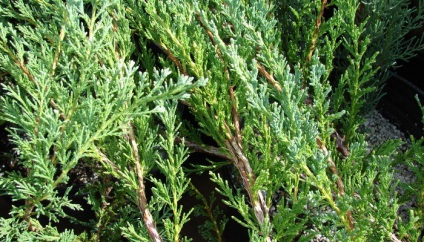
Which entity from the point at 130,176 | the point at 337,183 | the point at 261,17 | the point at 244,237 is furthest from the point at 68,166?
the point at 244,237

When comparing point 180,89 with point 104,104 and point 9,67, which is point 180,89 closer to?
point 104,104

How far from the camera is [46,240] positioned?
1.24m

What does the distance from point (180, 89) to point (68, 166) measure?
12.0 inches

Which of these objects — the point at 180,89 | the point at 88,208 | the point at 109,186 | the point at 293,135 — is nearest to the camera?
the point at 180,89

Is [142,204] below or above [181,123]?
below

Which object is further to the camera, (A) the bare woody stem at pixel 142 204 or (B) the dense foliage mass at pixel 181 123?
(A) the bare woody stem at pixel 142 204

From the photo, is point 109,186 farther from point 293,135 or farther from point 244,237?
point 293,135

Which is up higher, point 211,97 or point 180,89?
point 180,89

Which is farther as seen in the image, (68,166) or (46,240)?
(46,240)

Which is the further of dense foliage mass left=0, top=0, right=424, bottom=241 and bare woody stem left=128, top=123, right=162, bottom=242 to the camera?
bare woody stem left=128, top=123, right=162, bottom=242

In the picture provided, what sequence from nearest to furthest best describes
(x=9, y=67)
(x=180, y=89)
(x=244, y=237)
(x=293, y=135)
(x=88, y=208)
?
(x=180, y=89) → (x=293, y=135) → (x=9, y=67) → (x=244, y=237) → (x=88, y=208)

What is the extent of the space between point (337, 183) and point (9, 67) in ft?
2.90

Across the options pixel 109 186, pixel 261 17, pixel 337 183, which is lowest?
pixel 109 186

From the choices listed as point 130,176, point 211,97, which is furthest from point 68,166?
point 211,97
